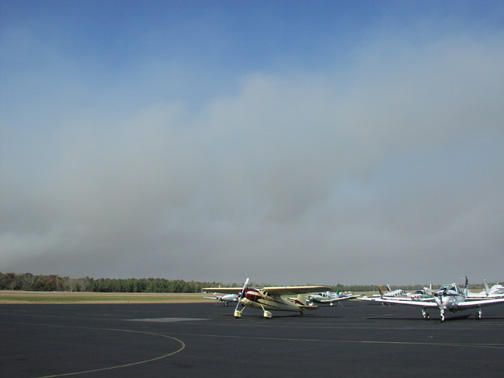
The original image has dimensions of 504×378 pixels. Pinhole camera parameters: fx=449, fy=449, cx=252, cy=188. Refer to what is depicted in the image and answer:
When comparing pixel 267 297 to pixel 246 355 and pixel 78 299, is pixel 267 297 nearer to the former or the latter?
pixel 246 355

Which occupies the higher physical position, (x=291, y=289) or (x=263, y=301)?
(x=291, y=289)

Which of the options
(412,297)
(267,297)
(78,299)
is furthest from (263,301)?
(78,299)

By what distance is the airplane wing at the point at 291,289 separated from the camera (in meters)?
44.8

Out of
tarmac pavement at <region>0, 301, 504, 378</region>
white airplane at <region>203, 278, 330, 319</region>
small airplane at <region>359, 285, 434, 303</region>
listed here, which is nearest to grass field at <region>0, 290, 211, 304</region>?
small airplane at <region>359, 285, 434, 303</region>

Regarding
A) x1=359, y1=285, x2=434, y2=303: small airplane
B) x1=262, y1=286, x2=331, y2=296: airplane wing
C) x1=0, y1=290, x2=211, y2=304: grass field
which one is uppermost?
x1=262, y1=286, x2=331, y2=296: airplane wing

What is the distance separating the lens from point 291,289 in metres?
46.2

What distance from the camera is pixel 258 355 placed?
1741 cm

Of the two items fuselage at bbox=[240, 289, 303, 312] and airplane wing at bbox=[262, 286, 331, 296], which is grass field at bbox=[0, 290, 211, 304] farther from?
airplane wing at bbox=[262, 286, 331, 296]

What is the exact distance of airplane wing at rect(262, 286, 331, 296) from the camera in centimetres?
4484

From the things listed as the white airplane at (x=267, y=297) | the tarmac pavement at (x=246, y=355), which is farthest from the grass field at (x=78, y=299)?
the tarmac pavement at (x=246, y=355)

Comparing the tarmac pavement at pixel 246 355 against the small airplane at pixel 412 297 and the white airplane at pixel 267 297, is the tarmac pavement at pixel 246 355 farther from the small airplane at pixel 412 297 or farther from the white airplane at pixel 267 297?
the small airplane at pixel 412 297

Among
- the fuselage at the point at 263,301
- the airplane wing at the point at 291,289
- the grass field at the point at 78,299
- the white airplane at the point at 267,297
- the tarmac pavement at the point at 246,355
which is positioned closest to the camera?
the tarmac pavement at the point at 246,355

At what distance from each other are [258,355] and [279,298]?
32.2 metres

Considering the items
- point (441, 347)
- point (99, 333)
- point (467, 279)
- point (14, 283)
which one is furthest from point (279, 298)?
point (14, 283)
